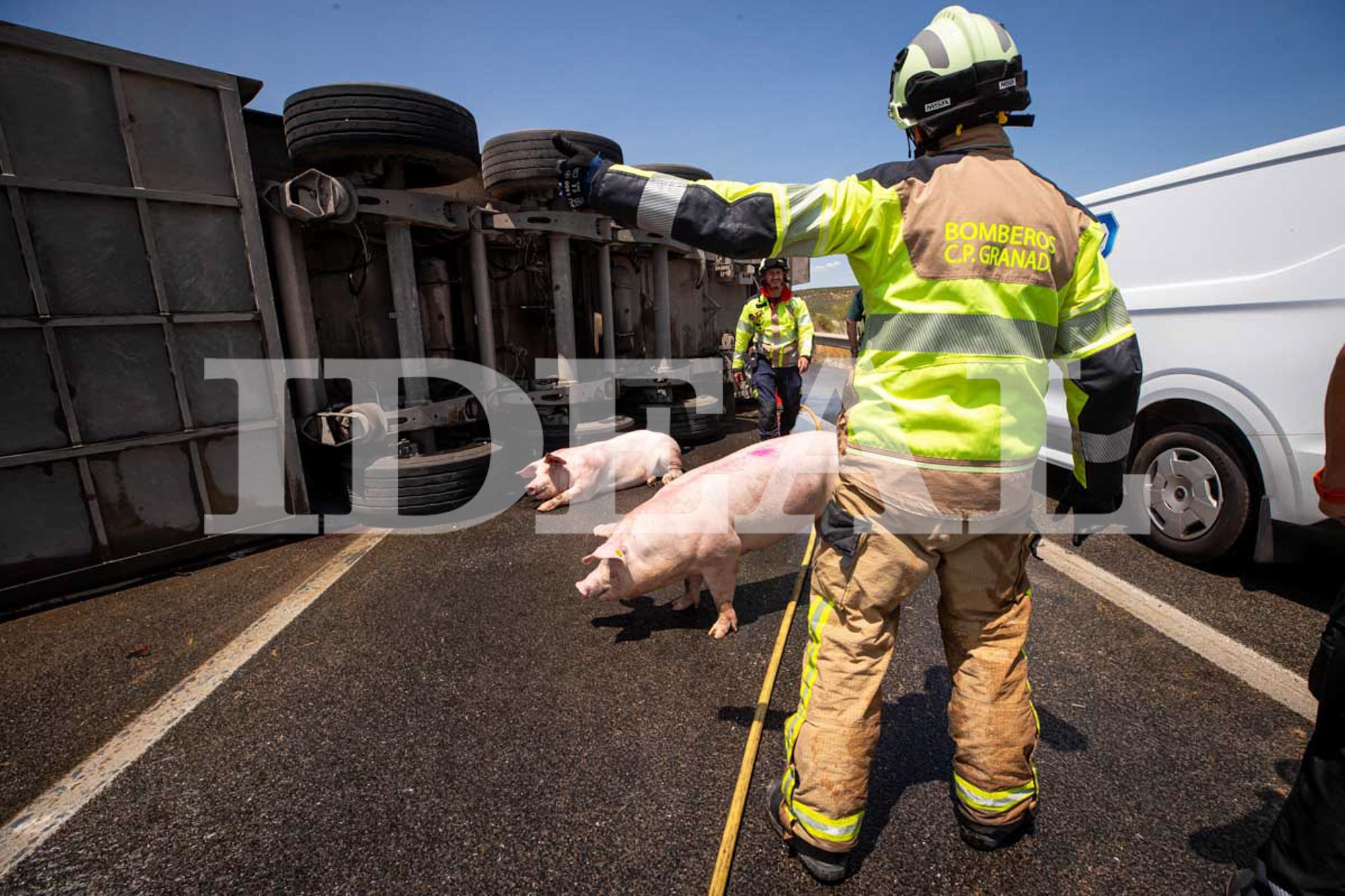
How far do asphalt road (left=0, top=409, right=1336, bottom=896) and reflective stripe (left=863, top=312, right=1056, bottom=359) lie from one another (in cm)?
177

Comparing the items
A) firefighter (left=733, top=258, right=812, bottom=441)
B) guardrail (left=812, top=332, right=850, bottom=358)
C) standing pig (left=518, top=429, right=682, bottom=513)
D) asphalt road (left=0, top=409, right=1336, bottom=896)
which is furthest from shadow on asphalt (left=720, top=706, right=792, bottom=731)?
guardrail (left=812, top=332, right=850, bottom=358)

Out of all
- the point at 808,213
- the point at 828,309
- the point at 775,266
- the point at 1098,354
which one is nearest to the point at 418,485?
the point at 775,266

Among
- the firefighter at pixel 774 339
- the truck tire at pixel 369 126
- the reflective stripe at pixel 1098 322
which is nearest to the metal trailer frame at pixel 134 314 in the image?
the truck tire at pixel 369 126

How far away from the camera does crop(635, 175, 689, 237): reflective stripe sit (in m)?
1.87

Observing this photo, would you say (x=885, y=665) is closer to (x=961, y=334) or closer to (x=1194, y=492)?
(x=961, y=334)

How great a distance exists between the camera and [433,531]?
5.59 m

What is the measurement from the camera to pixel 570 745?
2.74 meters

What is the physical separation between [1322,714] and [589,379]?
723cm

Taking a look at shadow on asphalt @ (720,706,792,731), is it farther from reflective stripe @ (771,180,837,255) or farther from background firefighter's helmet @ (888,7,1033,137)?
background firefighter's helmet @ (888,7,1033,137)

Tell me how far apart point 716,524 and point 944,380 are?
1.96m

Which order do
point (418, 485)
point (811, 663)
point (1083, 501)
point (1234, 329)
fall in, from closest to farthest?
point (811, 663), point (1083, 501), point (1234, 329), point (418, 485)

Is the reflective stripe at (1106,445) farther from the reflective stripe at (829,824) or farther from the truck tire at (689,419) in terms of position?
the truck tire at (689,419)

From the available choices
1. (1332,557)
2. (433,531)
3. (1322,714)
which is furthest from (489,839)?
(1332,557)

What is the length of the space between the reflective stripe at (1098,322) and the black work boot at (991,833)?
5.53ft
